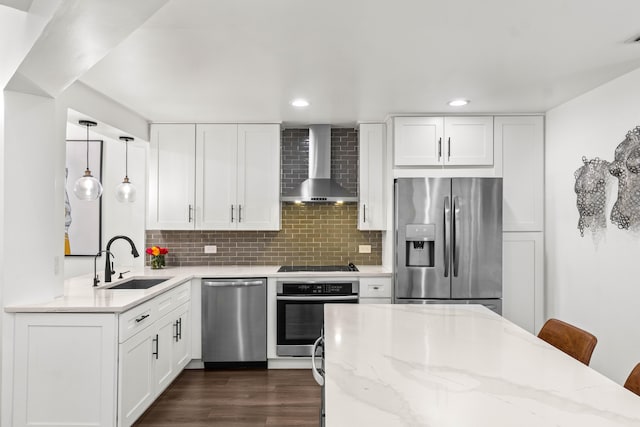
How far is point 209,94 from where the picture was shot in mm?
3535

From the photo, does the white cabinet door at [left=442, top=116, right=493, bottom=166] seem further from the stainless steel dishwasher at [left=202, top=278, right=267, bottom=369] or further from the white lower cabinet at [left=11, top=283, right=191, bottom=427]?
the white lower cabinet at [left=11, top=283, right=191, bottom=427]

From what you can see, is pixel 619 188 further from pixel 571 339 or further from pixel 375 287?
pixel 375 287

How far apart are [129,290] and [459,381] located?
8.69 ft

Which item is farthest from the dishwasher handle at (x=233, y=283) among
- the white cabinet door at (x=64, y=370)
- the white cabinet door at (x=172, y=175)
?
the white cabinet door at (x=64, y=370)

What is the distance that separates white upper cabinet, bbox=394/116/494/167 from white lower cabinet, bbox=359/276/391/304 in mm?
1152

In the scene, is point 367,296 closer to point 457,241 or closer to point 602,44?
point 457,241

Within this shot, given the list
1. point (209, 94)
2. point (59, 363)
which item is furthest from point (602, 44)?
point (59, 363)

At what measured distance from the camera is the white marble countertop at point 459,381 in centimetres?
121

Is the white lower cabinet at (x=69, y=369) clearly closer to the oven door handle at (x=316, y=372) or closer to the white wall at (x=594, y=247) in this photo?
the oven door handle at (x=316, y=372)

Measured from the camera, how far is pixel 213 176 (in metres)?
4.56

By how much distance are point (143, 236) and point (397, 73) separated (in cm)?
326

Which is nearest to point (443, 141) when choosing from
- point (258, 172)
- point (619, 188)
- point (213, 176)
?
point (619, 188)

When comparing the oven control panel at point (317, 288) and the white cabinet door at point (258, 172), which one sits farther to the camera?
the white cabinet door at point (258, 172)

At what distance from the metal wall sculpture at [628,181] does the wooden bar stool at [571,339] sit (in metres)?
1.25
